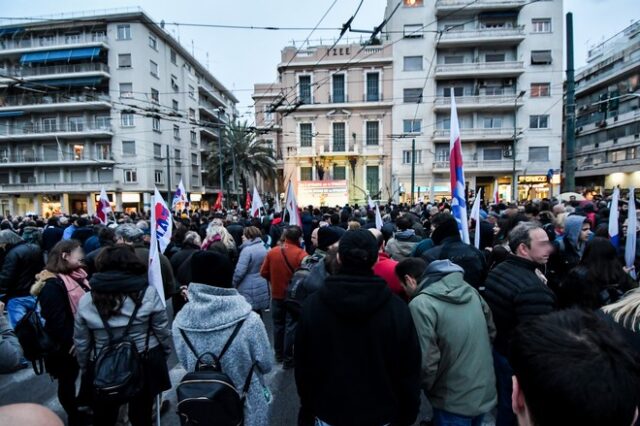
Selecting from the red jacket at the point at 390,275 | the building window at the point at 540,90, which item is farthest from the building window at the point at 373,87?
the red jacket at the point at 390,275

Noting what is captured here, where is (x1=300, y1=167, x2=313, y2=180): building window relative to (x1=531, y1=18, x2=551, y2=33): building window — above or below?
below

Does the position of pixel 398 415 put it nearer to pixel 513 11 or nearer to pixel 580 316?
pixel 580 316

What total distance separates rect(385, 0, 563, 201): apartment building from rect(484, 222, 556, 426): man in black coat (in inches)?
1091

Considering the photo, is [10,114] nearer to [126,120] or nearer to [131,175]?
[126,120]

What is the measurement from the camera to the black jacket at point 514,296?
245cm

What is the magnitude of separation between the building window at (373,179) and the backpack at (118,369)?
1231 inches

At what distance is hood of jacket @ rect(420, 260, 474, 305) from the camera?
2.26 meters

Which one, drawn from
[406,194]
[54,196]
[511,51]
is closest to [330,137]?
[406,194]

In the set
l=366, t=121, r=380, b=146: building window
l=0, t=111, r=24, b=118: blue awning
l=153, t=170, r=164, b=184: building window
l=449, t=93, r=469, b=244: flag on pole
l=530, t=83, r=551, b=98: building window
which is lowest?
l=449, t=93, r=469, b=244: flag on pole

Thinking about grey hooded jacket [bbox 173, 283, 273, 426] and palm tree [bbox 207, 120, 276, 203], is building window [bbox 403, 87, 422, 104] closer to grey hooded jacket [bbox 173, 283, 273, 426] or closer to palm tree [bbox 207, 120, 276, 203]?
palm tree [bbox 207, 120, 276, 203]

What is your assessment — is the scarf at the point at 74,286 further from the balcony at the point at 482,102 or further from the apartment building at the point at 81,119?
the apartment building at the point at 81,119

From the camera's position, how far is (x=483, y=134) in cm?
3059

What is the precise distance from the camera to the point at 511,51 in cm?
3103

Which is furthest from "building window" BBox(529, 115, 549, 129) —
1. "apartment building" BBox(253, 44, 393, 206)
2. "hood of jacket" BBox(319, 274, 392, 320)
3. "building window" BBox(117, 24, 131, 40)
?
"building window" BBox(117, 24, 131, 40)
